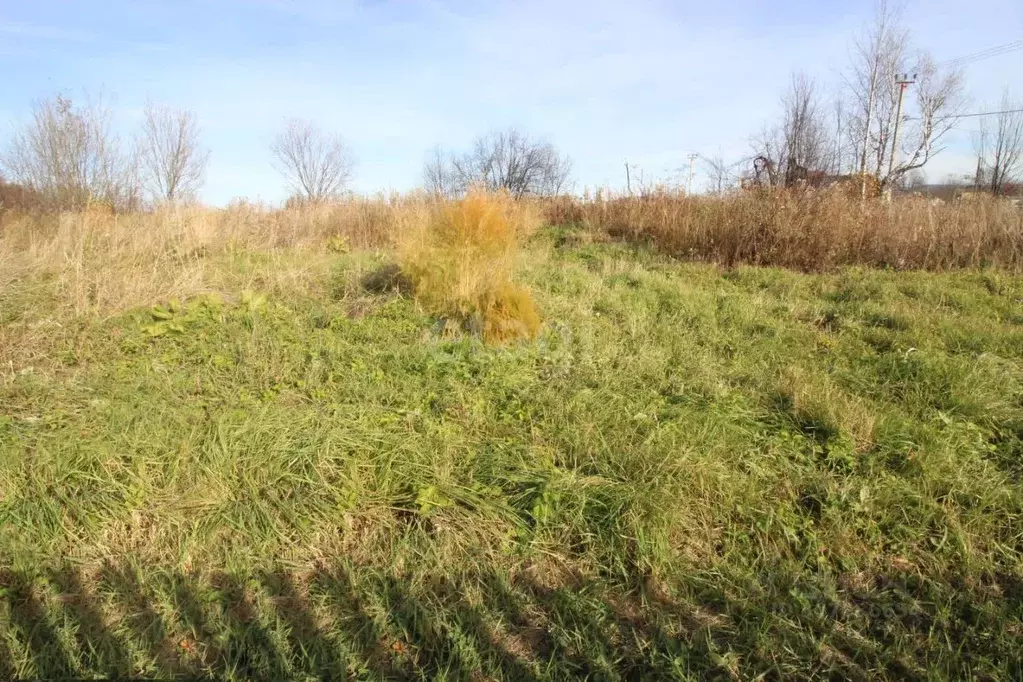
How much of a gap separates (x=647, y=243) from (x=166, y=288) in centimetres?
818

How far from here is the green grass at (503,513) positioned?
6.72 ft

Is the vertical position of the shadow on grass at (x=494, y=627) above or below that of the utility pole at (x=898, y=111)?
below

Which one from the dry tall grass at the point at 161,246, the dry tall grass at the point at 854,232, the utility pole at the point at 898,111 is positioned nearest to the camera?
the dry tall grass at the point at 161,246

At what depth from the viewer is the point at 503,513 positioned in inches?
103

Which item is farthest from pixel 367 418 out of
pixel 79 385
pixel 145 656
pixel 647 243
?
pixel 647 243

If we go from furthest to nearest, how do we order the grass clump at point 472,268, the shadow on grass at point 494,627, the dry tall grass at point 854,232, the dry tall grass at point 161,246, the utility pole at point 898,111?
the utility pole at point 898,111 → the dry tall grass at point 854,232 → the dry tall grass at point 161,246 → the grass clump at point 472,268 → the shadow on grass at point 494,627

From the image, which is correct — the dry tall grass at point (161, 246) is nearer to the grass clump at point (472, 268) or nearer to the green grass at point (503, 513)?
the green grass at point (503, 513)

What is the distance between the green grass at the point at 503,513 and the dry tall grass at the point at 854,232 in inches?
175

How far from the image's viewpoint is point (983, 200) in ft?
29.2

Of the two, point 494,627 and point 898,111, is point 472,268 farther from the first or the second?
point 898,111

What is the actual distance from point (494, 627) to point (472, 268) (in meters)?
3.58

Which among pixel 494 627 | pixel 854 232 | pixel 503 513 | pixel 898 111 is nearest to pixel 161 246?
pixel 503 513

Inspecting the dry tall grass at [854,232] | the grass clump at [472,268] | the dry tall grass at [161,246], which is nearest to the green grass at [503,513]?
the grass clump at [472,268]

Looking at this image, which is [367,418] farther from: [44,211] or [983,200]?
[44,211]
